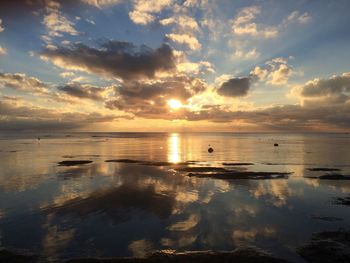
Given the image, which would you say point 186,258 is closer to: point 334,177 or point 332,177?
point 332,177

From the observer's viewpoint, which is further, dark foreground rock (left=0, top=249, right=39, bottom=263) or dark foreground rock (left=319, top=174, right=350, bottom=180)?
dark foreground rock (left=319, top=174, right=350, bottom=180)

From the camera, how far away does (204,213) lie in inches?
1007

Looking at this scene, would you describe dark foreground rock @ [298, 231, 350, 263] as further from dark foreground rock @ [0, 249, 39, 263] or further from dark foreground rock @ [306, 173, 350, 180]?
dark foreground rock @ [306, 173, 350, 180]

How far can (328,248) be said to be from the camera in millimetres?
17719

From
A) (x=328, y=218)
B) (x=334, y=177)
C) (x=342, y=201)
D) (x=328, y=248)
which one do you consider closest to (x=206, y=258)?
(x=328, y=248)

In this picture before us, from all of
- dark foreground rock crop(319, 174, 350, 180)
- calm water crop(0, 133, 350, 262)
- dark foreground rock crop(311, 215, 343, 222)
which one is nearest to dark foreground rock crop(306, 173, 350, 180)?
dark foreground rock crop(319, 174, 350, 180)

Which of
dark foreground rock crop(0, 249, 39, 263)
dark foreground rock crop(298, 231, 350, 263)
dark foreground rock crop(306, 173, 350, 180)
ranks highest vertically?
dark foreground rock crop(306, 173, 350, 180)

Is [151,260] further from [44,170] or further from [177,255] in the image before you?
[44,170]

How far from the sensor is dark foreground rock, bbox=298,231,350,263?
644 inches

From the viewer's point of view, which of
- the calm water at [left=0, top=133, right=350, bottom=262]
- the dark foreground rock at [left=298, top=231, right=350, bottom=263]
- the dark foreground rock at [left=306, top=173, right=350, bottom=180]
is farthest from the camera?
the dark foreground rock at [left=306, top=173, right=350, bottom=180]

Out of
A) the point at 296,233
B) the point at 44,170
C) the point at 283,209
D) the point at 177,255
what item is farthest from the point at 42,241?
the point at 44,170

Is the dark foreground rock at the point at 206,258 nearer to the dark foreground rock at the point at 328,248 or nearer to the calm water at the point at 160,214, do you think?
the calm water at the point at 160,214

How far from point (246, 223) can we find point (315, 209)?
8.69m

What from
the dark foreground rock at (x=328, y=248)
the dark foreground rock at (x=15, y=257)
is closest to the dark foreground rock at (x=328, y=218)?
the dark foreground rock at (x=328, y=248)
